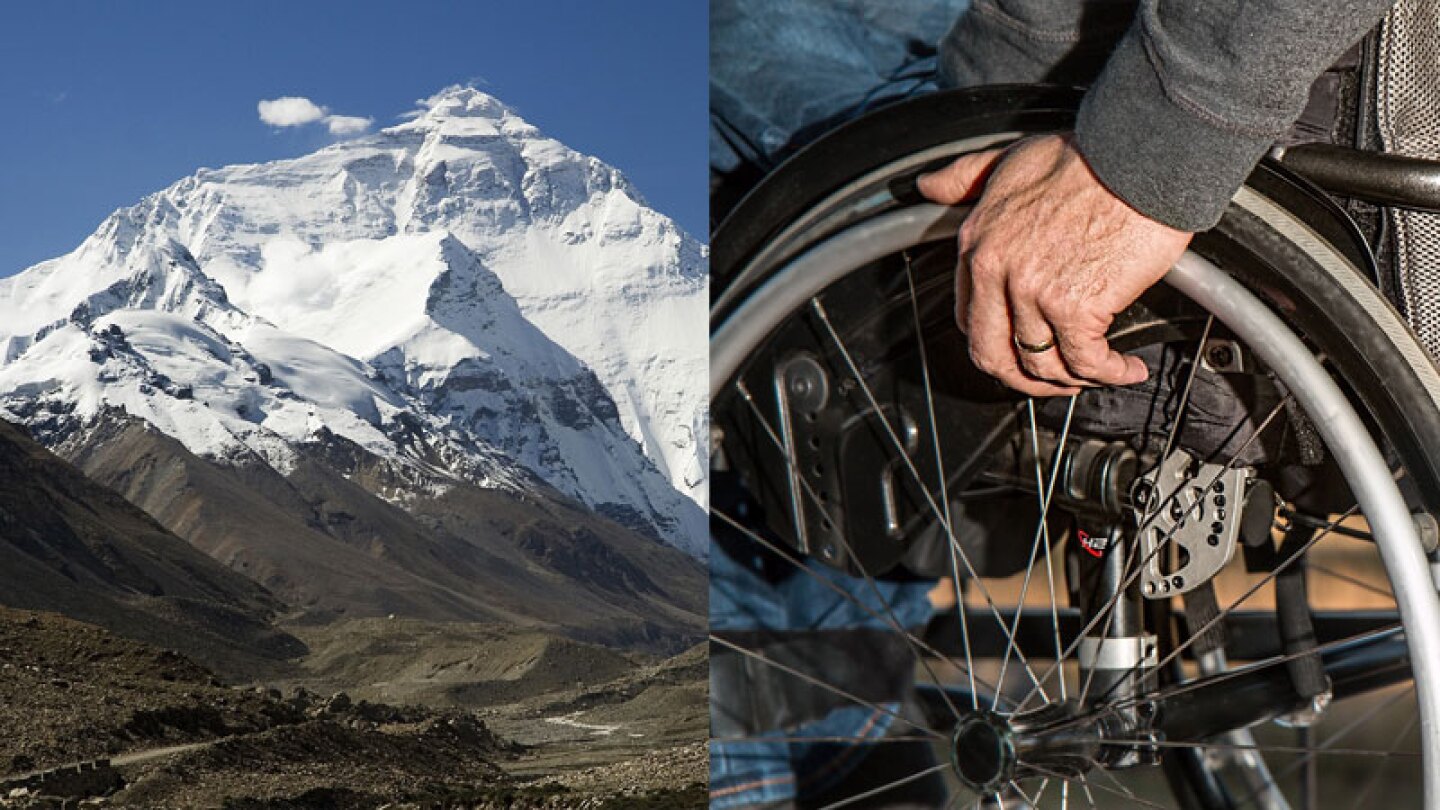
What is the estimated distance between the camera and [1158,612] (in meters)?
1.07

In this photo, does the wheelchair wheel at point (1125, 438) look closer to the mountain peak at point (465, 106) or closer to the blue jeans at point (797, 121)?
the blue jeans at point (797, 121)

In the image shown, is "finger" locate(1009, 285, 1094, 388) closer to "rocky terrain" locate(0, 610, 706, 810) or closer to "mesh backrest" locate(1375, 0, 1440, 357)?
"mesh backrest" locate(1375, 0, 1440, 357)

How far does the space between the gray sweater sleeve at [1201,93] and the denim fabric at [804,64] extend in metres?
0.81

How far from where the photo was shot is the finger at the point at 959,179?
2.57 feet

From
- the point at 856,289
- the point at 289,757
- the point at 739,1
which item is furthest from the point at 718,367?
the point at 289,757

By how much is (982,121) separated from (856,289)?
0.18 metres

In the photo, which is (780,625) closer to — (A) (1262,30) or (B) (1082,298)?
(B) (1082,298)

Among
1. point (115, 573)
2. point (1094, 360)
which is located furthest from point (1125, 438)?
point (115, 573)

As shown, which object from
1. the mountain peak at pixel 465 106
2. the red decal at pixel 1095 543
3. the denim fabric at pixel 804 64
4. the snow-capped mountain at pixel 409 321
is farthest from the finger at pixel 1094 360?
the mountain peak at pixel 465 106

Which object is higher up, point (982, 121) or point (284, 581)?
point (284, 581)

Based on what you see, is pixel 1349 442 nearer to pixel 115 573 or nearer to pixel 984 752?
pixel 984 752

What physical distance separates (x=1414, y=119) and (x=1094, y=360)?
0.78 feet

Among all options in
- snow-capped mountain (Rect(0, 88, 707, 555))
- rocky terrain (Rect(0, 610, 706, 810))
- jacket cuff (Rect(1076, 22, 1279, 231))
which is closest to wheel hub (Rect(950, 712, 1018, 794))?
jacket cuff (Rect(1076, 22, 1279, 231))

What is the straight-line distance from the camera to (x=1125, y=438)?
92 centimetres
